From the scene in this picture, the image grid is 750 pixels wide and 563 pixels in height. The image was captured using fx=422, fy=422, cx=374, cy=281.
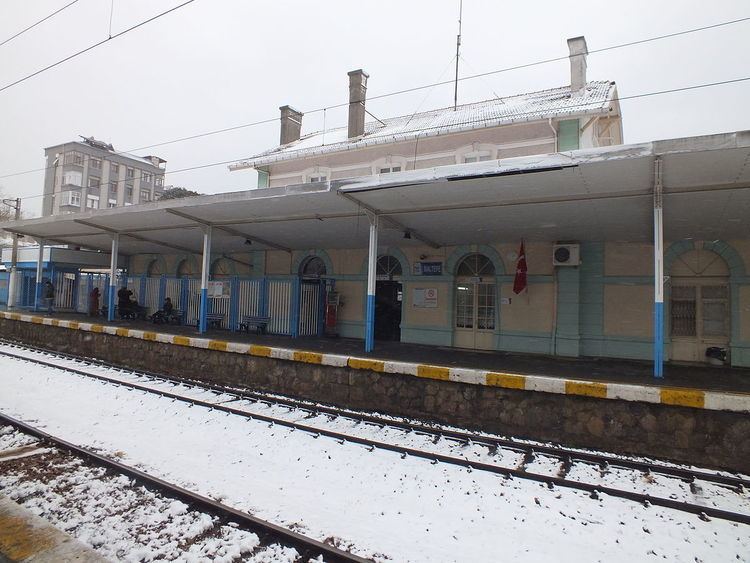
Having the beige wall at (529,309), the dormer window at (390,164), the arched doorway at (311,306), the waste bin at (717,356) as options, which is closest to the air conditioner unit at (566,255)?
the beige wall at (529,309)

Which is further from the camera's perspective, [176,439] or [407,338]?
[407,338]

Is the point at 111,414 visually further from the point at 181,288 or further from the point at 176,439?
the point at 181,288

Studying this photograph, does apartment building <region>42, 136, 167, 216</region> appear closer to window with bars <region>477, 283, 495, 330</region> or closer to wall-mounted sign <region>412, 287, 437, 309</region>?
wall-mounted sign <region>412, 287, 437, 309</region>

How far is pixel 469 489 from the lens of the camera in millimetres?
4719

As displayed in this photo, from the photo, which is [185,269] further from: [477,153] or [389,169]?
[477,153]

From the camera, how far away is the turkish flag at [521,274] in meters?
11.4

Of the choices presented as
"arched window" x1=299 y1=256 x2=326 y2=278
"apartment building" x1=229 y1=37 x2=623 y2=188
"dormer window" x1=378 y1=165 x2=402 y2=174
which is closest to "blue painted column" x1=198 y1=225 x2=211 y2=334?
"arched window" x1=299 y1=256 x2=326 y2=278

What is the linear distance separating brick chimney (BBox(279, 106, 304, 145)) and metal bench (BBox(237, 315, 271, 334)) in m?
9.93

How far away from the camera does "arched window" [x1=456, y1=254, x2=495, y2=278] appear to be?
12.3 m

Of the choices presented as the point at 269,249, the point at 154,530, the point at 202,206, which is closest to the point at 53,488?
the point at 154,530

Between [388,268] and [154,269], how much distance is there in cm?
1273

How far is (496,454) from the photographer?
19.0ft

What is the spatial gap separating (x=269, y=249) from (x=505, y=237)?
868cm

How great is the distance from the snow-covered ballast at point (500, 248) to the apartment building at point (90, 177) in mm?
39542
